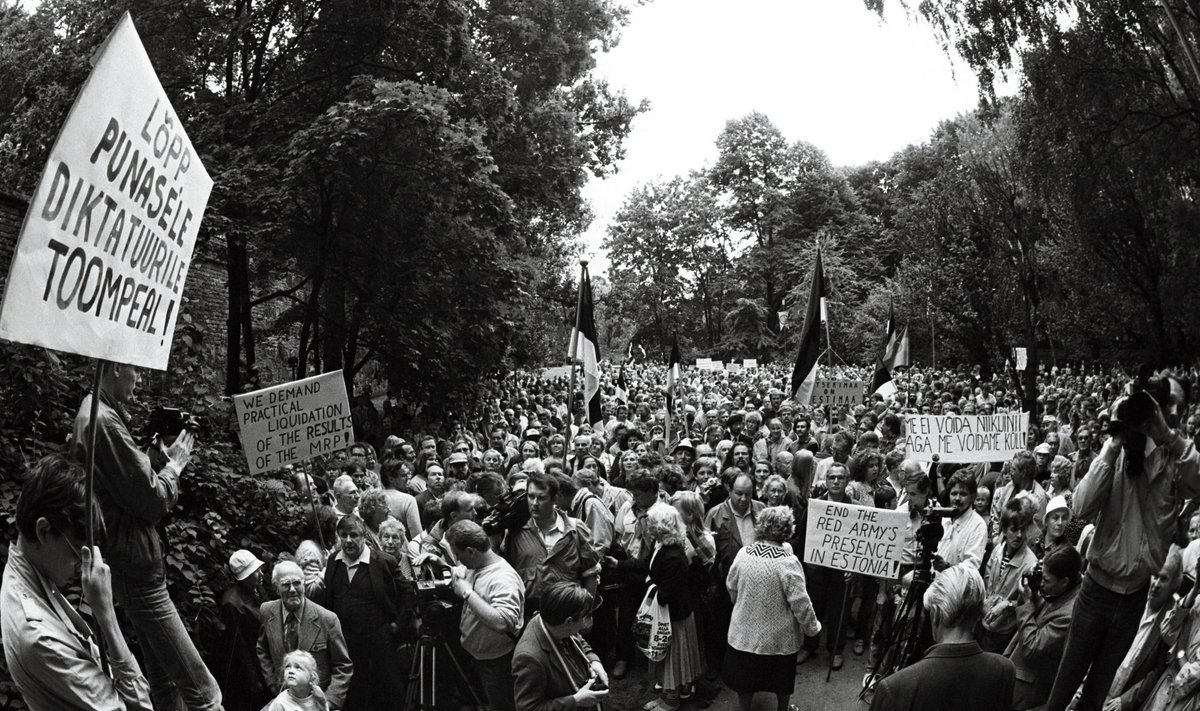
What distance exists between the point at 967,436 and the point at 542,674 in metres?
6.86

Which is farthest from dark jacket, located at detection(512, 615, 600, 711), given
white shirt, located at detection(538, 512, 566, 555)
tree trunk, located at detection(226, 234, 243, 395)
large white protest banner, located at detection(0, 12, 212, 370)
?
tree trunk, located at detection(226, 234, 243, 395)

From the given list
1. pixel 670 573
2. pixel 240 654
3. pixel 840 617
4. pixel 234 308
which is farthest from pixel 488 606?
pixel 234 308

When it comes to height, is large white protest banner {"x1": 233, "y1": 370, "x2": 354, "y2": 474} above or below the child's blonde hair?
above

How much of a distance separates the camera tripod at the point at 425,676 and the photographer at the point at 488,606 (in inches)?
26.0

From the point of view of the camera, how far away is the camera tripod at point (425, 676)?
6598mm

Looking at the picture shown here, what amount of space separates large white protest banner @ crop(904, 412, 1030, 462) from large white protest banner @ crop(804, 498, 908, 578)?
2464 mm

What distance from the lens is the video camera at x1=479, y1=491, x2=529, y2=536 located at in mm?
6875

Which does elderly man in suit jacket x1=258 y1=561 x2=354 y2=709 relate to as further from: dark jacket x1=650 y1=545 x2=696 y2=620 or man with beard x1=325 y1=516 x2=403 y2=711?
dark jacket x1=650 y1=545 x2=696 y2=620

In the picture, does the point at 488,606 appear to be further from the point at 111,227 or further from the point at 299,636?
the point at 111,227

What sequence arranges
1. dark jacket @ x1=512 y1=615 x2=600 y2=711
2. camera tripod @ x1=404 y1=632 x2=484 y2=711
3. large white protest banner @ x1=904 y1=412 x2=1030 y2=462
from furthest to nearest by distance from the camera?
1. large white protest banner @ x1=904 y1=412 x2=1030 y2=462
2. camera tripod @ x1=404 y1=632 x2=484 y2=711
3. dark jacket @ x1=512 y1=615 x2=600 y2=711

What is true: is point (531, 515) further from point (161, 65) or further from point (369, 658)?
point (161, 65)

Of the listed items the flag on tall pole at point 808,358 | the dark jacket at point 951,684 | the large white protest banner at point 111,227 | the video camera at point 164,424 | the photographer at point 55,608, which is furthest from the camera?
the flag on tall pole at point 808,358

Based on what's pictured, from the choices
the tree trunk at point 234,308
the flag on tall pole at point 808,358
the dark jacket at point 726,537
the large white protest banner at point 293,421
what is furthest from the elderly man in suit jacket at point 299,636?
the tree trunk at point 234,308

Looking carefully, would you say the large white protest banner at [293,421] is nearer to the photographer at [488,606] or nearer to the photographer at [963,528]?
the photographer at [488,606]
